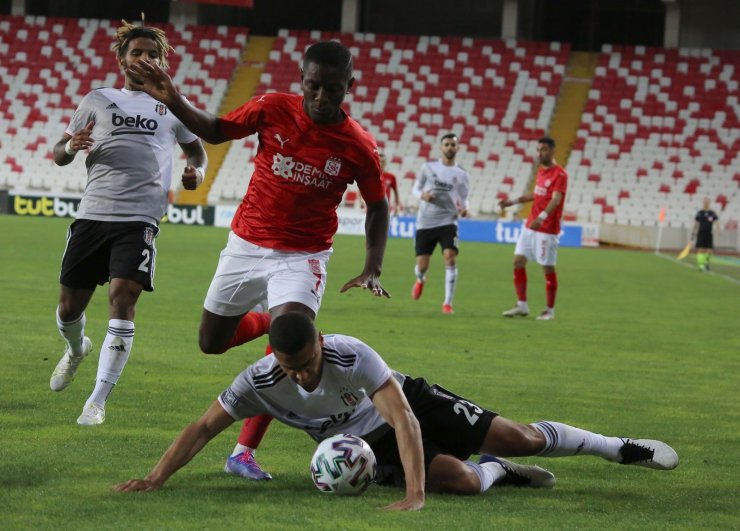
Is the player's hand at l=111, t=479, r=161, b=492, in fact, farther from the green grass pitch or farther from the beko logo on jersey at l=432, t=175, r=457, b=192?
the beko logo on jersey at l=432, t=175, r=457, b=192

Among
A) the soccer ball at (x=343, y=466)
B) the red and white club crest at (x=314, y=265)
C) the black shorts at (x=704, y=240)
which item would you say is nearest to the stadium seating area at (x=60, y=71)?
the black shorts at (x=704, y=240)

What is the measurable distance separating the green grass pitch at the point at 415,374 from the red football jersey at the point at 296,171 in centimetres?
117

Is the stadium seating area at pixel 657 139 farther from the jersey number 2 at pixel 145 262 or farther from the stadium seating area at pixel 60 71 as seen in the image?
the jersey number 2 at pixel 145 262

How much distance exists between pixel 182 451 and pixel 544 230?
1110 centimetres

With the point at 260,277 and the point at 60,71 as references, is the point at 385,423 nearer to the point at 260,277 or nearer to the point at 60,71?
the point at 260,277

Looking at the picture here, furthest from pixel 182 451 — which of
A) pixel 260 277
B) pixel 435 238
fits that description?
pixel 435 238

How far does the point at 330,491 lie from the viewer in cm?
543

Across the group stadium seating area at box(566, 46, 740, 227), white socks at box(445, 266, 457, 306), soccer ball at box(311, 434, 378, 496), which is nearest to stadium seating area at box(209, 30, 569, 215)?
stadium seating area at box(566, 46, 740, 227)

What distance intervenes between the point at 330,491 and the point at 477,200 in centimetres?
3251

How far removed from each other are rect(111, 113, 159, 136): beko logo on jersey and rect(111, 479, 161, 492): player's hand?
2759 mm

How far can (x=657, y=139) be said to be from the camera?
3997 centimetres

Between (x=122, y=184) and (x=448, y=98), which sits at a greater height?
(x=448, y=98)

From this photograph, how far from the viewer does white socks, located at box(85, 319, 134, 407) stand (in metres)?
7.03

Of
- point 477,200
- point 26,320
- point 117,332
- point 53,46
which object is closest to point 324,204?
point 117,332
